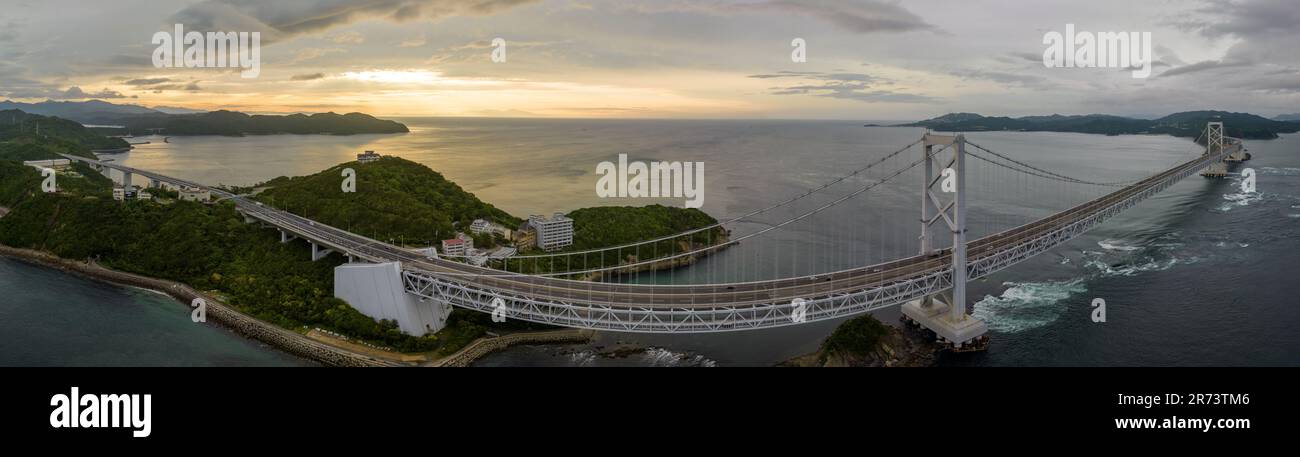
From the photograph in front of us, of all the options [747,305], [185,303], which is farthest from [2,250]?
[747,305]

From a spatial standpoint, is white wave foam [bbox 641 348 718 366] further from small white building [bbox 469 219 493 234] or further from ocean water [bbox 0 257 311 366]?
small white building [bbox 469 219 493 234]

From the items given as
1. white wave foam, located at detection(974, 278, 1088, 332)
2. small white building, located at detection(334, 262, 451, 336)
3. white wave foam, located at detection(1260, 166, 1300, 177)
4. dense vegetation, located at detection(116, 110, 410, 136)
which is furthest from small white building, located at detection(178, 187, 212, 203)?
dense vegetation, located at detection(116, 110, 410, 136)

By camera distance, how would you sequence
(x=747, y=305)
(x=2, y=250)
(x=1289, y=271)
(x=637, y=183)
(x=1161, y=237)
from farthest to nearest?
(x=637, y=183) < (x=1161, y=237) < (x=2, y=250) < (x=1289, y=271) < (x=747, y=305)

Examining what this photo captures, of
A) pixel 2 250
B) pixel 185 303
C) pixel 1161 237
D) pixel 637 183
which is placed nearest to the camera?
pixel 185 303

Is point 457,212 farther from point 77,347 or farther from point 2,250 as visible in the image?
point 2,250

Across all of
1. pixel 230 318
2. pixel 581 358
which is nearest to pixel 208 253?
pixel 230 318
